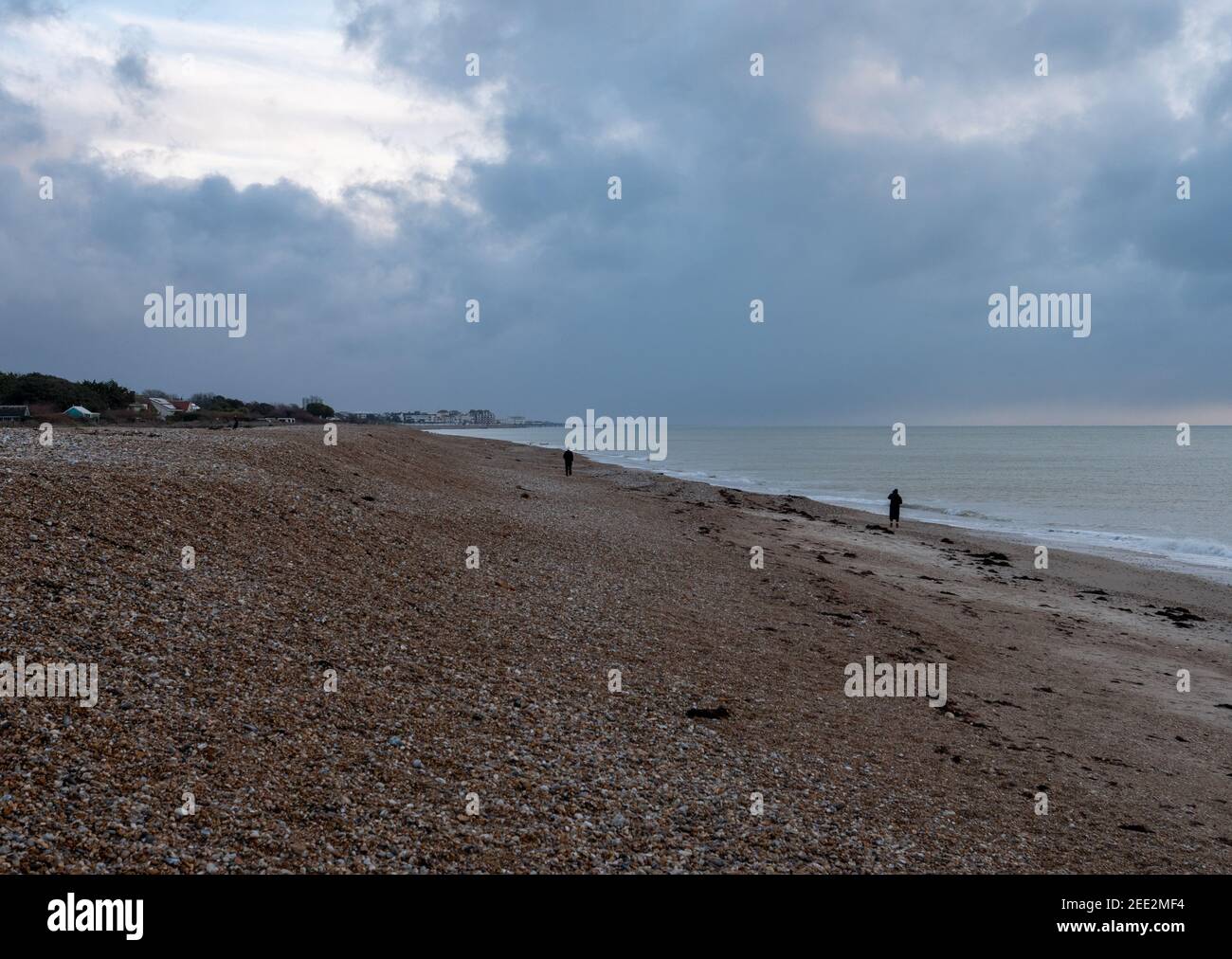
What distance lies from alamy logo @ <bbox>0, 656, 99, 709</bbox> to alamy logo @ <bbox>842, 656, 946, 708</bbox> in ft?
33.4

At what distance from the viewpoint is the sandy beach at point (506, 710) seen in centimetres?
602

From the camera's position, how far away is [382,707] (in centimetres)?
825

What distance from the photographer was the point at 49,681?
23.0 ft

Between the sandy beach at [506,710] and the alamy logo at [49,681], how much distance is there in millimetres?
148

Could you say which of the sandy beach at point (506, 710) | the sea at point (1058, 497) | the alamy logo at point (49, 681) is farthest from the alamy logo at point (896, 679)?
the sea at point (1058, 497)

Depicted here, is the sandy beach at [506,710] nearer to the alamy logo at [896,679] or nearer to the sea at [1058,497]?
the alamy logo at [896,679]

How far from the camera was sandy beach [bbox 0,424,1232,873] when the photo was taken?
237 inches

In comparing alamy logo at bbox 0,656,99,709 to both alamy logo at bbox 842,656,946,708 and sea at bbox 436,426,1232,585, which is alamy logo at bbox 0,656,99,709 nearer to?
alamy logo at bbox 842,656,946,708

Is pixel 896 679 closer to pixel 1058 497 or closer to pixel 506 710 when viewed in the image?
pixel 506 710

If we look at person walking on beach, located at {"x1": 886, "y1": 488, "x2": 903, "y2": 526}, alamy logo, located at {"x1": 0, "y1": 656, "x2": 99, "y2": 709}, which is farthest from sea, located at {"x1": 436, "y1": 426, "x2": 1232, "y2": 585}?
alamy logo, located at {"x1": 0, "y1": 656, "x2": 99, "y2": 709}

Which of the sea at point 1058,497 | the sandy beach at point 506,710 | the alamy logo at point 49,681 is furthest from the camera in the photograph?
the sea at point 1058,497
